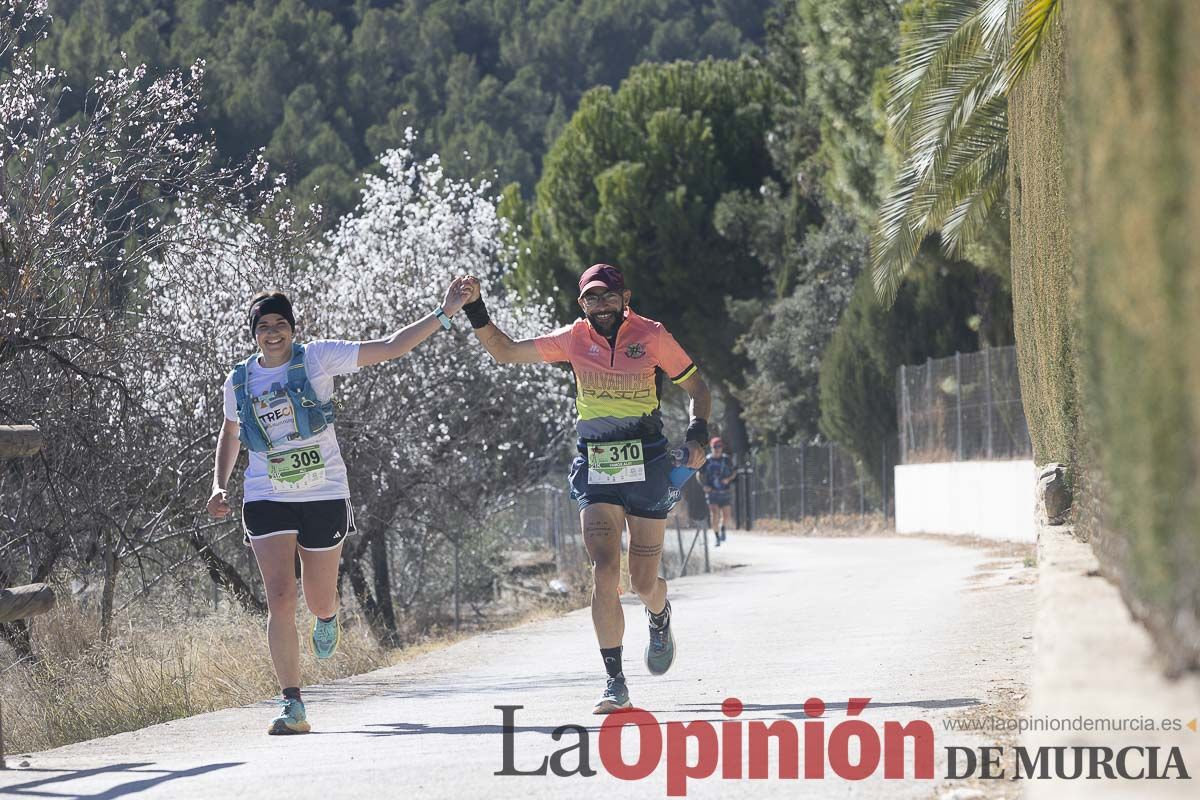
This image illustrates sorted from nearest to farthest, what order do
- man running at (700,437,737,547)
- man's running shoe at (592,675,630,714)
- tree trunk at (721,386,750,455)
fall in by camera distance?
1. man's running shoe at (592,675,630,714)
2. man running at (700,437,737,547)
3. tree trunk at (721,386,750,455)

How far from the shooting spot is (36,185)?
11477mm

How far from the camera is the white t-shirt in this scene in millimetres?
7875

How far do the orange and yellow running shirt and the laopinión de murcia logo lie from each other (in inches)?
51.4

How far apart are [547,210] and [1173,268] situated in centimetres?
4468

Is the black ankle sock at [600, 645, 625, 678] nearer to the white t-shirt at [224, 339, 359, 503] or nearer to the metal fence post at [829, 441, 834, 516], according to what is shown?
the white t-shirt at [224, 339, 359, 503]

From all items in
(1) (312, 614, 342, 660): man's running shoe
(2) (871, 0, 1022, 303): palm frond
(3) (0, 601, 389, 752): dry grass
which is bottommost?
(3) (0, 601, 389, 752): dry grass

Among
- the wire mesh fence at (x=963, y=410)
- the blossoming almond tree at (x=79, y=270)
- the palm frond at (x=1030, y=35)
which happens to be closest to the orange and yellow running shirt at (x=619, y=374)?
the palm frond at (x=1030, y=35)

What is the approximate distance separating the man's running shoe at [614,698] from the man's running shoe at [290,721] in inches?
51.6

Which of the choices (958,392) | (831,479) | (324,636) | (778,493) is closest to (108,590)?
(324,636)

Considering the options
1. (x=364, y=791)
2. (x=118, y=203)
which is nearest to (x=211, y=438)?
(x=118, y=203)

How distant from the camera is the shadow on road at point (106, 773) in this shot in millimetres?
6156

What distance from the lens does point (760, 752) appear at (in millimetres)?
6434

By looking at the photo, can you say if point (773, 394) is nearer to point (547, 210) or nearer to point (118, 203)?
point (547, 210)

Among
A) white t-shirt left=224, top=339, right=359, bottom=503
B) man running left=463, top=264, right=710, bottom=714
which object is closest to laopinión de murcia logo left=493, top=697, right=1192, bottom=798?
man running left=463, top=264, right=710, bottom=714
